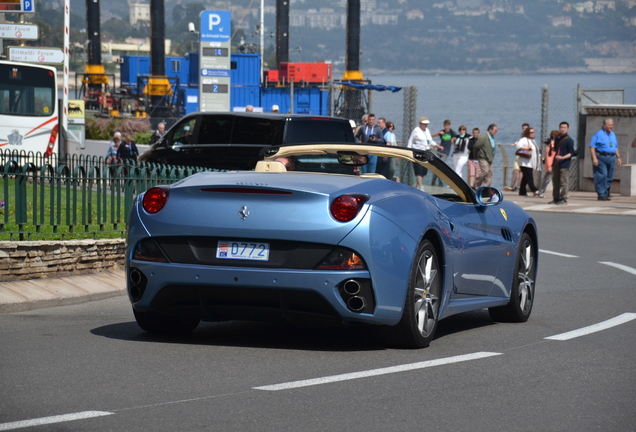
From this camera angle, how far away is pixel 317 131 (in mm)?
18188

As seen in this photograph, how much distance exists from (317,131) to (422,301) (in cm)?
1128

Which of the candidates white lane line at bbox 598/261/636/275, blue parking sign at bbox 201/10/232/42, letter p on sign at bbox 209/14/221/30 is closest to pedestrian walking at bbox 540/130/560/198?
blue parking sign at bbox 201/10/232/42

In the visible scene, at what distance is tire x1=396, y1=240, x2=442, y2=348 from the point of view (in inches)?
271

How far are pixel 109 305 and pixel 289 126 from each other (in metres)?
8.75

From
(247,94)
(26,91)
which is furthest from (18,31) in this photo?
(247,94)

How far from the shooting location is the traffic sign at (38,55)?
24641 mm

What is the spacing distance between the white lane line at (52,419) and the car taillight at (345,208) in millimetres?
1967

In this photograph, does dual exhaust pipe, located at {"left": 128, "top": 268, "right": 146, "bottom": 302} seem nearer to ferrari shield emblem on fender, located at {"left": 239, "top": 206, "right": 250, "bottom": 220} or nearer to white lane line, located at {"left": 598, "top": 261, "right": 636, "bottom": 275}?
ferrari shield emblem on fender, located at {"left": 239, "top": 206, "right": 250, "bottom": 220}

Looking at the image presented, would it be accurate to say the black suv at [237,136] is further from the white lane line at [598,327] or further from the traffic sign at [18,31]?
the white lane line at [598,327]

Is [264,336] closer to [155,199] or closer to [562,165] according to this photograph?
[155,199]

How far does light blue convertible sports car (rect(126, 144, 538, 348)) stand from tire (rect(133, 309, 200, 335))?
10 millimetres

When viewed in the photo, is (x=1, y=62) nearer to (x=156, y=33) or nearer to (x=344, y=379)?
(x=344, y=379)

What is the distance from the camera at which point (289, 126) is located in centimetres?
1777

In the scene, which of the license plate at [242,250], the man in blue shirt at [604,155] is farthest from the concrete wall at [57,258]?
the man in blue shirt at [604,155]
